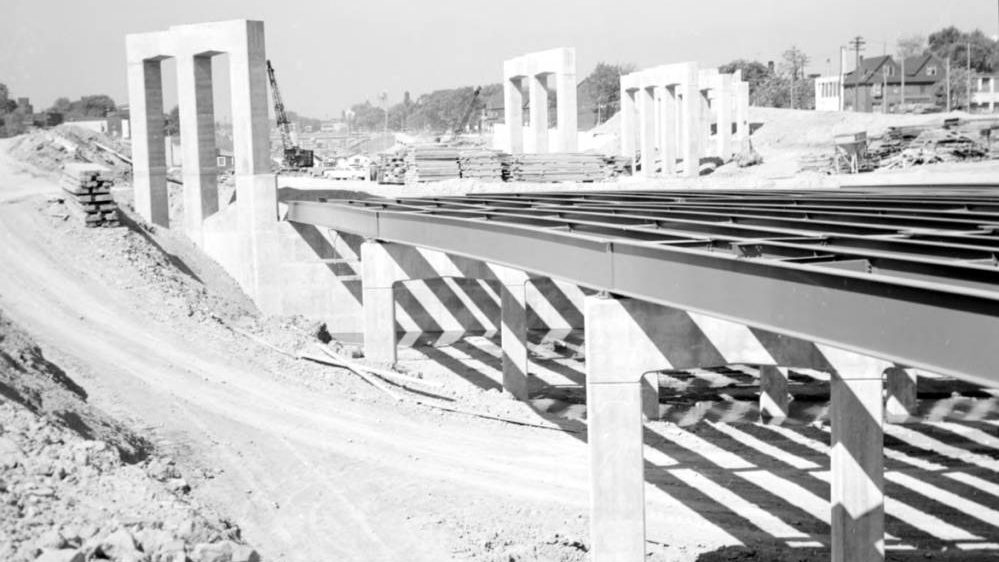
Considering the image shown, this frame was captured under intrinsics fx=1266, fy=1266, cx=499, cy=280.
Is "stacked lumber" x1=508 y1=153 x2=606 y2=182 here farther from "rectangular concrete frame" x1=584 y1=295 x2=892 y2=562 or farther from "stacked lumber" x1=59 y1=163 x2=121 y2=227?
"rectangular concrete frame" x1=584 y1=295 x2=892 y2=562

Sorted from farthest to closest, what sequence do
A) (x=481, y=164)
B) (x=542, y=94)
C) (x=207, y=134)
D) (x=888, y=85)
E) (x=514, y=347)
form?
(x=888, y=85)
(x=542, y=94)
(x=481, y=164)
(x=207, y=134)
(x=514, y=347)

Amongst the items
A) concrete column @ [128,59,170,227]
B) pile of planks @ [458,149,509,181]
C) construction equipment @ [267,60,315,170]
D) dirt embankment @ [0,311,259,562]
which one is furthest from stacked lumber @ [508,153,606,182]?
construction equipment @ [267,60,315,170]

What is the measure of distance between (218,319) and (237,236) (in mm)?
8671

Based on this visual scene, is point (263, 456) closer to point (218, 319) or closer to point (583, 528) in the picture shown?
point (583, 528)

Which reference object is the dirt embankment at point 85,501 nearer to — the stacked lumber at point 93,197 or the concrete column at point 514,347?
the concrete column at point 514,347

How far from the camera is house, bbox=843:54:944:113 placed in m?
110

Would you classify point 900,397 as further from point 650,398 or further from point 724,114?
point 724,114

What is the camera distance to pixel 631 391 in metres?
14.7

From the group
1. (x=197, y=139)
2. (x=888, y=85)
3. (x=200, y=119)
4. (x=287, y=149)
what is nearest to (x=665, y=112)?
(x=200, y=119)

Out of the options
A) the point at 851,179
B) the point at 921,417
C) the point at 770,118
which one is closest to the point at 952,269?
the point at 921,417

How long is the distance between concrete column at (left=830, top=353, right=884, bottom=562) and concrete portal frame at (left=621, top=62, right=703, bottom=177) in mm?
36110

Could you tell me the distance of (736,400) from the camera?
26672 millimetres

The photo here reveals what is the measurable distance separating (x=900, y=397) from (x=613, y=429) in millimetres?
11994

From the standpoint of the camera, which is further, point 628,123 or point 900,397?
point 628,123
